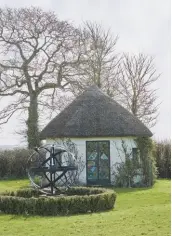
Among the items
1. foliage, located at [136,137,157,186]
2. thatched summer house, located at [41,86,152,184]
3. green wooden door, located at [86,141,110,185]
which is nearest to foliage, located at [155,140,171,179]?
foliage, located at [136,137,157,186]

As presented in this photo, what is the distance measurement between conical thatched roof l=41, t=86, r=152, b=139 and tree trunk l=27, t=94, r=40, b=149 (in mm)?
8870

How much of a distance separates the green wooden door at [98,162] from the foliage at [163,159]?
7476 mm

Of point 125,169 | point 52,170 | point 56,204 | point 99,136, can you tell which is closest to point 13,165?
point 99,136

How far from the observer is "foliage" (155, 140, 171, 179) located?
3238 centimetres

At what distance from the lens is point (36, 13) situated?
119 ft

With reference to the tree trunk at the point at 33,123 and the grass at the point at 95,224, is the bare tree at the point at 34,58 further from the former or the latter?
the grass at the point at 95,224

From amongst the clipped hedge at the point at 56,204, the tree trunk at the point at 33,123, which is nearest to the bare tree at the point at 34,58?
the tree trunk at the point at 33,123

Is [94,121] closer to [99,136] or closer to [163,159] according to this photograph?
[99,136]

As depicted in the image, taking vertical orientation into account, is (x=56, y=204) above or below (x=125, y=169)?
below

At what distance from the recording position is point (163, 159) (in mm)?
32594

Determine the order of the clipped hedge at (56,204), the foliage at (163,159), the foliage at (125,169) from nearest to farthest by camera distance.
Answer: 1. the clipped hedge at (56,204)
2. the foliage at (125,169)
3. the foliage at (163,159)

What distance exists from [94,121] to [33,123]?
10967mm

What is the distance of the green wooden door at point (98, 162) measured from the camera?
2553cm

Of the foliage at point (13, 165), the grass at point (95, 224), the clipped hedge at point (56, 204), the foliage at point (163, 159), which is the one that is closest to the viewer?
the grass at point (95, 224)
